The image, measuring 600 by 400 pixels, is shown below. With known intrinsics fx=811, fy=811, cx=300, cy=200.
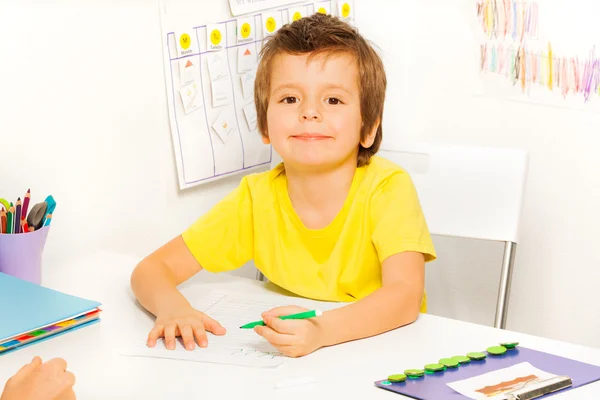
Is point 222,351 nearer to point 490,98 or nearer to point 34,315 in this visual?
point 34,315

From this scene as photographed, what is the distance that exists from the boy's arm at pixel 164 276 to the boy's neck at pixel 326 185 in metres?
0.22

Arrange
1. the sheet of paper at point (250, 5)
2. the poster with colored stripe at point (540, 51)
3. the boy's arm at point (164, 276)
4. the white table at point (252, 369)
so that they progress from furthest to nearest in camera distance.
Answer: the poster with colored stripe at point (540, 51) < the sheet of paper at point (250, 5) < the boy's arm at point (164, 276) < the white table at point (252, 369)

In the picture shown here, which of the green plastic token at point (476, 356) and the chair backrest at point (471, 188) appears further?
the chair backrest at point (471, 188)

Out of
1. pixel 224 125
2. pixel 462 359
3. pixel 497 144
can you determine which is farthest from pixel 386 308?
pixel 497 144

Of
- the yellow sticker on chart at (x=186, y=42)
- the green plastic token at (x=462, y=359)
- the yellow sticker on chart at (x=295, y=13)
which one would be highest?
the yellow sticker on chart at (x=295, y=13)

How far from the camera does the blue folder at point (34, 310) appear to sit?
1.05 meters

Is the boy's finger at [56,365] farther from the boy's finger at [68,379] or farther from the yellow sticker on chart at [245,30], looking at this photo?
the yellow sticker on chart at [245,30]

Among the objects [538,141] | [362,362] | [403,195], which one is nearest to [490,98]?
[538,141]

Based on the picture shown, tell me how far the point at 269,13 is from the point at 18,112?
2.05 feet

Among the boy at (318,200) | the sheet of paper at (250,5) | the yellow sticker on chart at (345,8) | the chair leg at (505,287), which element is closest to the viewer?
the boy at (318,200)

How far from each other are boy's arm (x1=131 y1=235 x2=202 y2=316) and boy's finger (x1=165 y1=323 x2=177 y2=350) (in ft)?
0.22

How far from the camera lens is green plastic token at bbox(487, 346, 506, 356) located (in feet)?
3.33

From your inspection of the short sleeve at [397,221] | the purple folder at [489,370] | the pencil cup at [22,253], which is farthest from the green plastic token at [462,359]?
Result: the pencil cup at [22,253]

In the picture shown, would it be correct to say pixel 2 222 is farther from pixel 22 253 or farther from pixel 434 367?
pixel 434 367
